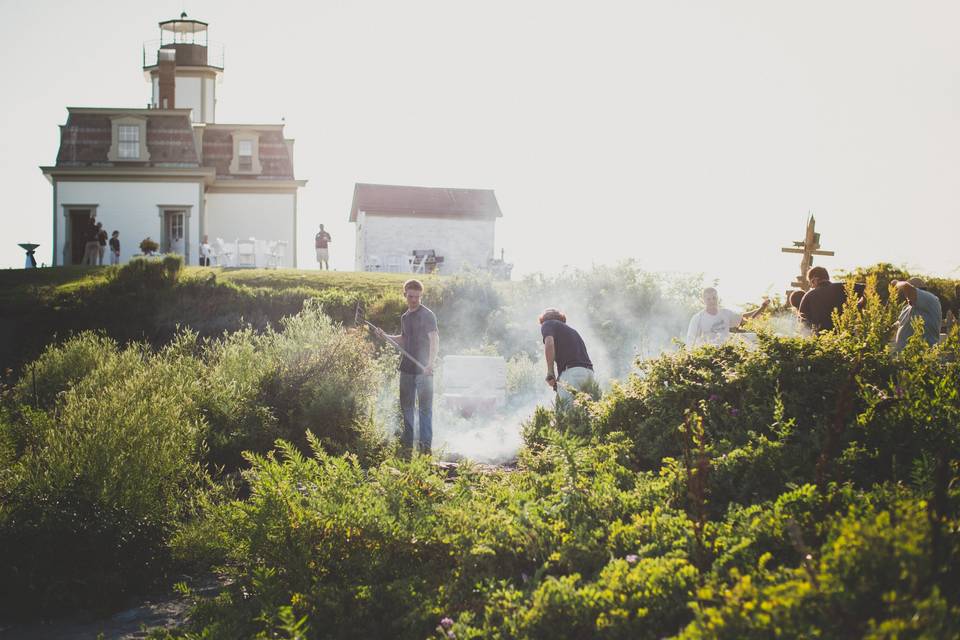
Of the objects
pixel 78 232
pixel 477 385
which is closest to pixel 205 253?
pixel 78 232

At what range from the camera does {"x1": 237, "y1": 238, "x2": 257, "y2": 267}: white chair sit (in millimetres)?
26531

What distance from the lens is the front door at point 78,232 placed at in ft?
97.6

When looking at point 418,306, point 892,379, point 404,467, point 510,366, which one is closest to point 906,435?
point 892,379

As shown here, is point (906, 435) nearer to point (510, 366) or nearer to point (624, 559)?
point (624, 559)

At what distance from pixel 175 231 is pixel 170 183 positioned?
5.65ft

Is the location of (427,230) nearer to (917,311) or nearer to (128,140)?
(128,140)

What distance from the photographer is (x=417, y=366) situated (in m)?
9.41

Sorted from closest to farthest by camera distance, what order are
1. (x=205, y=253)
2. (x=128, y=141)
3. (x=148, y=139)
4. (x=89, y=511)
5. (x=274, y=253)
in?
(x=89, y=511) → (x=274, y=253) → (x=205, y=253) → (x=128, y=141) → (x=148, y=139)

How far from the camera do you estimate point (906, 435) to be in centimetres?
477

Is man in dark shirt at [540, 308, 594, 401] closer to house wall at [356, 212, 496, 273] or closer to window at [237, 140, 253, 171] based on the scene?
window at [237, 140, 253, 171]

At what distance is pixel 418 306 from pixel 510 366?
18.5ft

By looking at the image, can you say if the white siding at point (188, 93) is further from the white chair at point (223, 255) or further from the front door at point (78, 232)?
the white chair at point (223, 255)

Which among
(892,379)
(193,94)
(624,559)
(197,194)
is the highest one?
(193,94)

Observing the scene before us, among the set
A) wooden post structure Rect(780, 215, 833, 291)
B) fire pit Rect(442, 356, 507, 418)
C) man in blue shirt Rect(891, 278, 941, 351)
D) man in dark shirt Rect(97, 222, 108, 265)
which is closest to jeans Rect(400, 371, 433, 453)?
fire pit Rect(442, 356, 507, 418)
